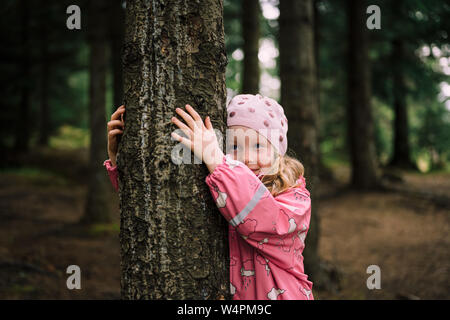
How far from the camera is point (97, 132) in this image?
7.95m

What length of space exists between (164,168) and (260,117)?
2.15 ft

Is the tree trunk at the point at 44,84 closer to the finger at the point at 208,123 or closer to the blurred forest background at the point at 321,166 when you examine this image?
the blurred forest background at the point at 321,166

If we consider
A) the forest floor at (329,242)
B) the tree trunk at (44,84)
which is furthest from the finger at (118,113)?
the tree trunk at (44,84)

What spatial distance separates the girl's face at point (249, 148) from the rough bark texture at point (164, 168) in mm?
279

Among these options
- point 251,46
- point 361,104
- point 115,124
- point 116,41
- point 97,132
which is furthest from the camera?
point 116,41

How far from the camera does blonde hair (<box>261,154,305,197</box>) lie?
208 centimetres

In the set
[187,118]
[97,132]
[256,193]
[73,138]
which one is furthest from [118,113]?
[73,138]

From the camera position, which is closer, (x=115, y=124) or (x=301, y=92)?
(x=115, y=124)

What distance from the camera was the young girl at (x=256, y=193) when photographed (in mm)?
1721

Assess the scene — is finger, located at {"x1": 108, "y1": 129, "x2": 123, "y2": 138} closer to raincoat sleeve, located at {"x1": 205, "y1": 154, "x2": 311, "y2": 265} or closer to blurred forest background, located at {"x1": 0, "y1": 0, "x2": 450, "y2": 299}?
raincoat sleeve, located at {"x1": 205, "y1": 154, "x2": 311, "y2": 265}

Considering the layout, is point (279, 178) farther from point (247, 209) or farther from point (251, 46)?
point (251, 46)

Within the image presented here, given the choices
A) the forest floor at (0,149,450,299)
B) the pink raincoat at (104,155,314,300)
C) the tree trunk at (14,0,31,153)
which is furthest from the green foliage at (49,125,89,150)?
the pink raincoat at (104,155,314,300)

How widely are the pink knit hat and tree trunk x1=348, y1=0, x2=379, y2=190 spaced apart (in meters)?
10.9

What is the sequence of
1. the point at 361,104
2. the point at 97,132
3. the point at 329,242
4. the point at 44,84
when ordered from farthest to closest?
the point at 44,84 → the point at 361,104 → the point at 329,242 → the point at 97,132
